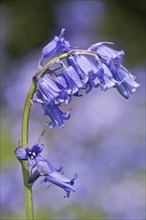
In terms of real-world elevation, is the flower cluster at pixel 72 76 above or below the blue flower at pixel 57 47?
below

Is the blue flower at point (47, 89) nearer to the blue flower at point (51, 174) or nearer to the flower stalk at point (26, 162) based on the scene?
the flower stalk at point (26, 162)

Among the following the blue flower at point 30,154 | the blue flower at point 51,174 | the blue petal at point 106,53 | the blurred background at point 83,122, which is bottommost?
the blurred background at point 83,122

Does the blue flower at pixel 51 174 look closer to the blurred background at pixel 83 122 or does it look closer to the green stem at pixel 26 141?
the green stem at pixel 26 141

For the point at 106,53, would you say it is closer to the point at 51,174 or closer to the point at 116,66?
the point at 116,66

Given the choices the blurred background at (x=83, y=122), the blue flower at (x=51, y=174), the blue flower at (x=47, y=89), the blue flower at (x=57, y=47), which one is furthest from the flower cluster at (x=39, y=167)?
the blurred background at (x=83, y=122)

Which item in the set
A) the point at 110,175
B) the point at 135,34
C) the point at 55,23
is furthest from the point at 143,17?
the point at 110,175

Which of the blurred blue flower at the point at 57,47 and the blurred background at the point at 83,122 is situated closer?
the blurred blue flower at the point at 57,47

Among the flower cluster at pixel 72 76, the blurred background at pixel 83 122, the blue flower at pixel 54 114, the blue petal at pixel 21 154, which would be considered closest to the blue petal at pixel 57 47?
the flower cluster at pixel 72 76
